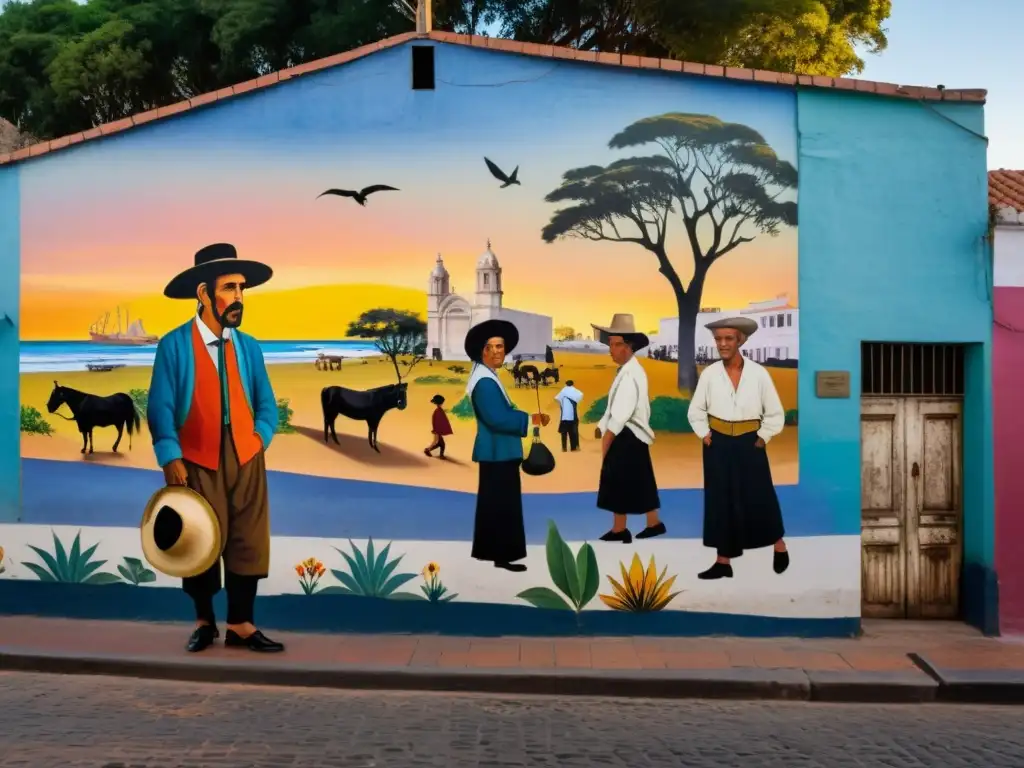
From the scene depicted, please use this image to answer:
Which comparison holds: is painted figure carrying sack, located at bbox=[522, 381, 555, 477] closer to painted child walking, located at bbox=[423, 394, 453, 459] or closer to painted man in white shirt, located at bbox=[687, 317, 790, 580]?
painted child walking, located at bbox=[423, 394, 453, 459]

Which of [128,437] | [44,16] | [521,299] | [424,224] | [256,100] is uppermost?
[44,16]

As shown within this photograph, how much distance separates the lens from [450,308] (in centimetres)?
829

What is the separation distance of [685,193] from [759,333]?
1335 millimetres

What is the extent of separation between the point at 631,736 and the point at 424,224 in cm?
445

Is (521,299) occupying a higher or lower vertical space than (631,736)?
higher

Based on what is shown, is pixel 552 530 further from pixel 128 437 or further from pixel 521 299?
pixel 128 437

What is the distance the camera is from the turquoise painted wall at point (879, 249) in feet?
27.0

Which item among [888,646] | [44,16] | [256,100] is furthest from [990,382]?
[44,16]

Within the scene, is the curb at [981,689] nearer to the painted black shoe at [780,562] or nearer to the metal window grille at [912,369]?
the painted black shoe at [780,562]

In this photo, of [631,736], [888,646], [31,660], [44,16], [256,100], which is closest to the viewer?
[631,736]

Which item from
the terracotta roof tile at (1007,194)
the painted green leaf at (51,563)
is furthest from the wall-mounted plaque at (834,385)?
the painted green leaf at (51,563)

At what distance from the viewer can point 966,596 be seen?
848 centimetres

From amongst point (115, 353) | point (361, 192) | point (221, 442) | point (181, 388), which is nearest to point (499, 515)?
point (221, 442)

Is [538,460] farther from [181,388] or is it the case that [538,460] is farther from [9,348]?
[9,348]
